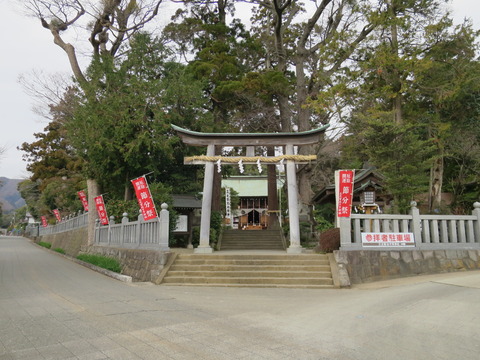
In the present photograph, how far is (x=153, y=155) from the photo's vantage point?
16922 millimetres

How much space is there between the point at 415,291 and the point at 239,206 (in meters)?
24.4

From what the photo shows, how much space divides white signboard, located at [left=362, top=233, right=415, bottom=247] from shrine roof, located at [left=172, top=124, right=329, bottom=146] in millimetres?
4703

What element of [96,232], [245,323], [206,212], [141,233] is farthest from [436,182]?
[96,232]

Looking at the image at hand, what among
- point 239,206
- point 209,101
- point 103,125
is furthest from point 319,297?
point 239,206

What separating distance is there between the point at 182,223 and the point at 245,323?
12.9m

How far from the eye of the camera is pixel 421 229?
35.6ft

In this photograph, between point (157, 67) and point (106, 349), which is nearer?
point (106, 349)

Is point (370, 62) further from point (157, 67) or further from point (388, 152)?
point (157, 67)

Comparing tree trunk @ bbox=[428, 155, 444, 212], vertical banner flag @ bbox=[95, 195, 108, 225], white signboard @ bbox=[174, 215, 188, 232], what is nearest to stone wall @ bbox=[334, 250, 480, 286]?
tree trunk @ bbox=[428, 155, 444, 212]

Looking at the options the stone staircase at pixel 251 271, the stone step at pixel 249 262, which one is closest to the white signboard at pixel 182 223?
the stone staircase at pixel 251 271

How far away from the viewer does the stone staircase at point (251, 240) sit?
17950mm

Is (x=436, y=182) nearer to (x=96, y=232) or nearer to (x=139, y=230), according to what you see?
(x=139, y=230)

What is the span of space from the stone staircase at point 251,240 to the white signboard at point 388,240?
8068 millimetres

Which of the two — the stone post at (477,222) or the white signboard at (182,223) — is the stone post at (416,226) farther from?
the white signboard at (182,223)
